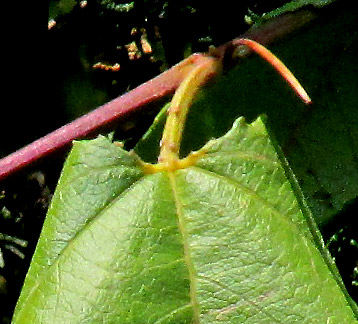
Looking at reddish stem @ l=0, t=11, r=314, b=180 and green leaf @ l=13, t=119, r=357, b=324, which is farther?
reddish stem @ l=0, t=11, r=314, b=180

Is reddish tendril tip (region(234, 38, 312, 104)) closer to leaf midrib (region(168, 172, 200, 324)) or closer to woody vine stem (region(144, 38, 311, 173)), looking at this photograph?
woody vine stem (region(144, 38, 311, 173))

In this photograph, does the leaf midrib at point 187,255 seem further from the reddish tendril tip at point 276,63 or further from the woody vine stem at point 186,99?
the reddish tendril tip at point 276,63

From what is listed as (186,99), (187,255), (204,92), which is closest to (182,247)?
(187,255)

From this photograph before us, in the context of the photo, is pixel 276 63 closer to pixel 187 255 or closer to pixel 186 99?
pixel 186 99

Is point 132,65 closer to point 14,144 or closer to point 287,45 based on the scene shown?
point 14,144

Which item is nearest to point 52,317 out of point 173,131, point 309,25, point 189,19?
point 173,131

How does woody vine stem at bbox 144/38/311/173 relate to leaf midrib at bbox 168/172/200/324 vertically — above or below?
above

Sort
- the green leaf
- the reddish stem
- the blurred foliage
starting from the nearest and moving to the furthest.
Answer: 1. the green leaf
2. the reddish stem
3. the blurred foliage

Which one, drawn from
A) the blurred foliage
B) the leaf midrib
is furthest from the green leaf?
the blurred foliage
